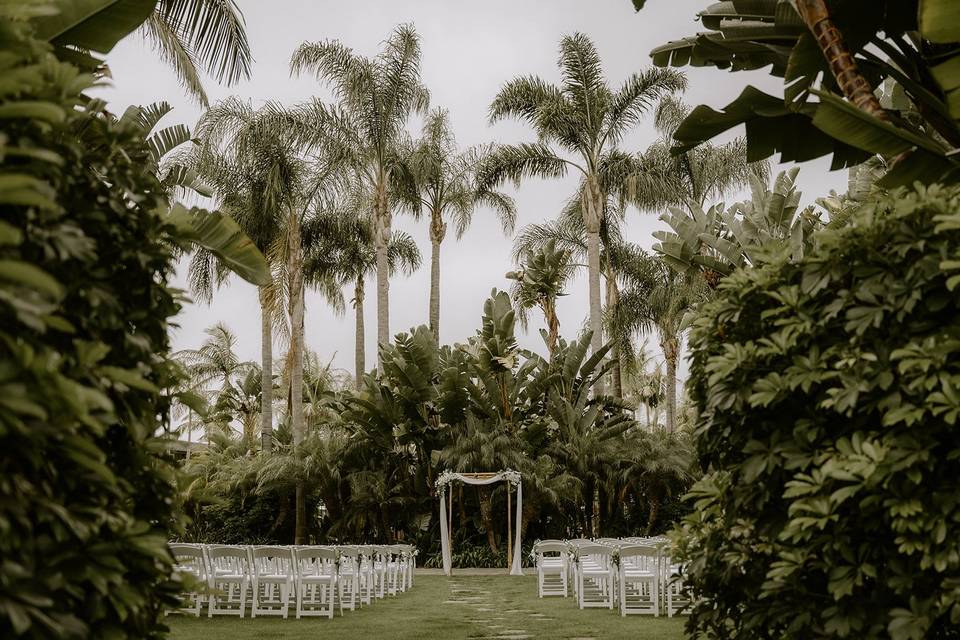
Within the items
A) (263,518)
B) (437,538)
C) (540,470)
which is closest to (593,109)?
(540,470)

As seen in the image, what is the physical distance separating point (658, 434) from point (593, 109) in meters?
9.85

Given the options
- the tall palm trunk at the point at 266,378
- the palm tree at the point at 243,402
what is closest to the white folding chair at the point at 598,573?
the tall palm trunk at the point at 266,378

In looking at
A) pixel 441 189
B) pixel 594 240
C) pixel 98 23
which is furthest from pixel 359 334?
pixel 98 23

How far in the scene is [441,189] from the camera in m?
28.0

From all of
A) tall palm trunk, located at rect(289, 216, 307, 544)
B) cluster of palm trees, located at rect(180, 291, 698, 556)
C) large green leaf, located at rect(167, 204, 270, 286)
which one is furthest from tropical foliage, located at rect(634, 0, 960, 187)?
tall palm trunk, located at rect(289, 216, 307, 544)

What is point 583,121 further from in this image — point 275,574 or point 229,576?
point 229,576

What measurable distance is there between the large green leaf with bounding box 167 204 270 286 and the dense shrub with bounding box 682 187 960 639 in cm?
318

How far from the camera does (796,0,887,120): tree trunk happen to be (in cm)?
578

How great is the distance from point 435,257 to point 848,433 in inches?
986

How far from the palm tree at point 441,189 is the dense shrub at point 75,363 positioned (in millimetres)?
22384

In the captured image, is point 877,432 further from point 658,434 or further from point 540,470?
point 658,434

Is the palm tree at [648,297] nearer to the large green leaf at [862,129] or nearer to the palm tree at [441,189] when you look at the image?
the palm tree at [441,189]

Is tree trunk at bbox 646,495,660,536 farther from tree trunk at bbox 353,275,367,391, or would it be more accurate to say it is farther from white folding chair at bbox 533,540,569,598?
tree trunk at bbox 353,275,367,391

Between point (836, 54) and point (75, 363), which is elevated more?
point (836, 54)
